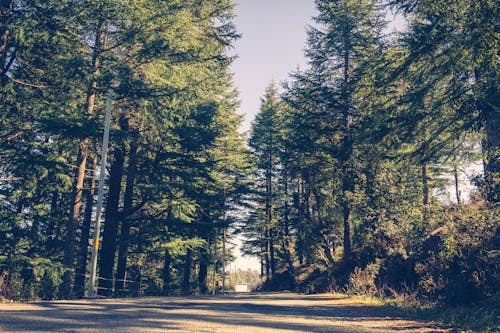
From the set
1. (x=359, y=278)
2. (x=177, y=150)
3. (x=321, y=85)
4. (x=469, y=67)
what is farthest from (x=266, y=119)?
(x=469, y=67)

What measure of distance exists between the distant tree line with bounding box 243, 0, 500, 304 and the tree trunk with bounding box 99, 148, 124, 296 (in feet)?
36.1

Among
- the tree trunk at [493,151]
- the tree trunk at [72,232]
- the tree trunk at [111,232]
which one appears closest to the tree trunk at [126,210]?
the tree trunk at [111,232]

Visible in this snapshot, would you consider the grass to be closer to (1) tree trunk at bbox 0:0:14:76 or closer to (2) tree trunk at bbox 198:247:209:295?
(1) tree trunk at bbox 0:0:14:76

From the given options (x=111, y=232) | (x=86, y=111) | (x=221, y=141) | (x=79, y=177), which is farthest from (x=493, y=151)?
(x=221, y=141)

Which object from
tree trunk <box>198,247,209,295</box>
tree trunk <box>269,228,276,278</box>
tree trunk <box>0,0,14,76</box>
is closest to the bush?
tree trunk <box>198,247,209,295</box>

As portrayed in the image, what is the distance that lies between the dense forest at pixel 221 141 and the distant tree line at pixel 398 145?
7 centimetres

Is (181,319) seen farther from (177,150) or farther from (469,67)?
(177,150)

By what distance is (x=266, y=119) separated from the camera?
4509cm

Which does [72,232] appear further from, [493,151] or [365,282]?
[493,151]

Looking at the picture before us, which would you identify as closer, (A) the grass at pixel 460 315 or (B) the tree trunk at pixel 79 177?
(A) the grass at pixel 460 315

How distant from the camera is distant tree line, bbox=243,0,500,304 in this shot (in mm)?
10047

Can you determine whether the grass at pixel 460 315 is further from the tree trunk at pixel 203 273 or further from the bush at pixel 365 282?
the tree trunk at pixel 203 273

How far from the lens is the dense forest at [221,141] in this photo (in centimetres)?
1117

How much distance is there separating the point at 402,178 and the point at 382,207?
217 centimetres
